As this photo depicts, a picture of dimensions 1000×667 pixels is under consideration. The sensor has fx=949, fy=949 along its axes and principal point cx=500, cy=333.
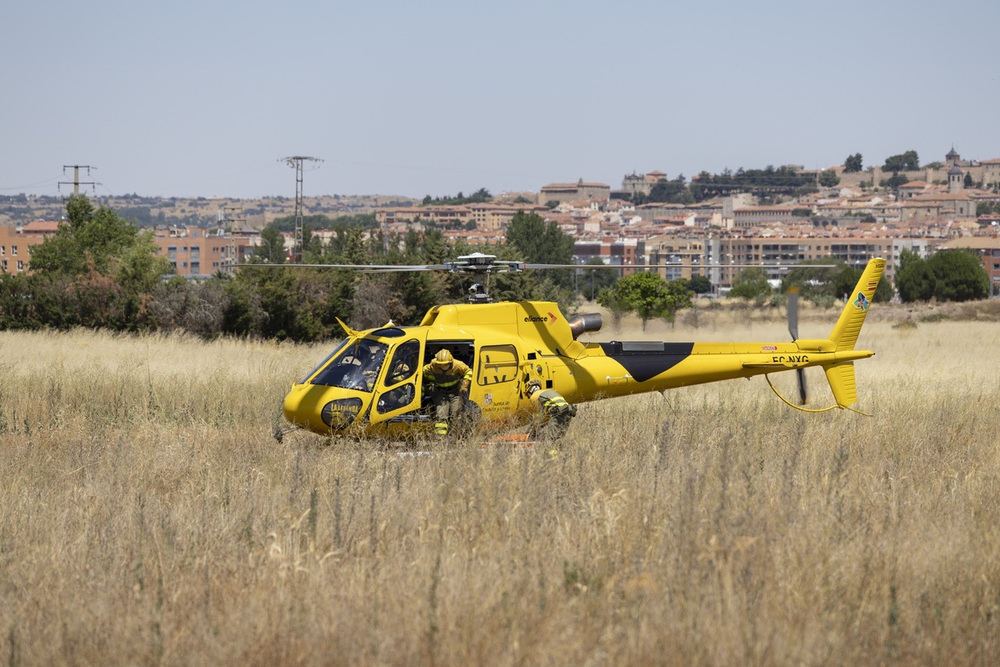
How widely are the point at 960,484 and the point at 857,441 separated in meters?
1.98

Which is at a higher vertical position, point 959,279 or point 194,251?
point 194,251

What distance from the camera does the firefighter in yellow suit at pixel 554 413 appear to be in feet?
30.2

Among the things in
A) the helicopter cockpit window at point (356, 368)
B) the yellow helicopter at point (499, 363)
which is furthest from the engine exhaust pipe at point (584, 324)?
the helicopter cockpit window at point (356, 368)

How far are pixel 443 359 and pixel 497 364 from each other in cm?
75

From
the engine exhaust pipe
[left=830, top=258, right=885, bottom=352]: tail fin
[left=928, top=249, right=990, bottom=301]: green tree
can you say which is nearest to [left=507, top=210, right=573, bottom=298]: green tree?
[left=928, top=249, right=990, bottom=301]: green tree

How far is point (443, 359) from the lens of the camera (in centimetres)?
902

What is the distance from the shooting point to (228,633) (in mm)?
4730

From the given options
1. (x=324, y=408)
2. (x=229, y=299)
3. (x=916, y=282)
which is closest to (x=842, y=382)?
(x=324, y=408)

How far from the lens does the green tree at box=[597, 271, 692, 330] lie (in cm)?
3500

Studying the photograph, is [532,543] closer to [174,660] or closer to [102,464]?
[174,660]

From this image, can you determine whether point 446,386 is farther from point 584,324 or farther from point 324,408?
point 584,324

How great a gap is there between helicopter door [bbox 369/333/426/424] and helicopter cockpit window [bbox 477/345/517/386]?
2.12ft

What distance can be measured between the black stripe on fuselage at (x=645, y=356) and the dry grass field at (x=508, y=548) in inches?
23.7

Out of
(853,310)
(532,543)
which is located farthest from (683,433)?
(532,543)
